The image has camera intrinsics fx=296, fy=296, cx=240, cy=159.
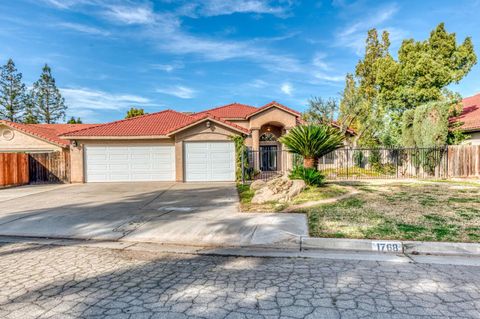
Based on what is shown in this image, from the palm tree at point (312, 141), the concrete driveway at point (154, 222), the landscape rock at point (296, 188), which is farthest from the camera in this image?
the palm tree at point (312, 141)

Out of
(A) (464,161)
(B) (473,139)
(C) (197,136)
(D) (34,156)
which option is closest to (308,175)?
(C) (197,136)

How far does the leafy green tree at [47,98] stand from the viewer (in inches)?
1766

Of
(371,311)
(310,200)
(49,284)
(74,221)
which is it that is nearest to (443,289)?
(371,311)

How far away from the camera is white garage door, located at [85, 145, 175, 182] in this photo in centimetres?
1803

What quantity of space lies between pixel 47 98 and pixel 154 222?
159 ft

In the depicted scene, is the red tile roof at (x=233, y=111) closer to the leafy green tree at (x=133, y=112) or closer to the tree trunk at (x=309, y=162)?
the tree trunk at (x=309, y=162)

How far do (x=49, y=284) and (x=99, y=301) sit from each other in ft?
3.30

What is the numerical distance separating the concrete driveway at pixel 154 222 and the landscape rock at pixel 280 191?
931 mm

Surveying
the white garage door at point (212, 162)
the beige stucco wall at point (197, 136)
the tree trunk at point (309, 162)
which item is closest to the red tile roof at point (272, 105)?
the beige stucco wall at point (197, 136)

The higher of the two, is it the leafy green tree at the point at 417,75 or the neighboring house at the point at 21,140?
the leafy green tree at the point at 417,75

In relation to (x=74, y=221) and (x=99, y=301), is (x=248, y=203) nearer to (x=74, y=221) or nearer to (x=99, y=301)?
(x=74, y=221)

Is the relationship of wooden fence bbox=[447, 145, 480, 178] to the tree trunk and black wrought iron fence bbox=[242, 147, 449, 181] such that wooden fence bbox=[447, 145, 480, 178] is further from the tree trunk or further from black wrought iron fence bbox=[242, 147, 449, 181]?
the tree trunk

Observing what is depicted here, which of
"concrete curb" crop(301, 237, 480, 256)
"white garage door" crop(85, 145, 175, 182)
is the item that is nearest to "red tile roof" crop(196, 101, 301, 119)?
"white garage door" crop(85, 145, 175, 182)

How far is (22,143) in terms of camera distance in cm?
2139
